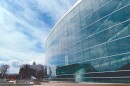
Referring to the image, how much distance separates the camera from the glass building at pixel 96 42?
77.6 ft

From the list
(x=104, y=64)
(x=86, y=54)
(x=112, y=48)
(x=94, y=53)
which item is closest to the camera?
(x=112, y=48)

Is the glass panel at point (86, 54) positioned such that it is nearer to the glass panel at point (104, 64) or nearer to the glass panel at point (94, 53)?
the glass panel at point (94, 53)

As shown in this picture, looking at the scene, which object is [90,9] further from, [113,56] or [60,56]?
[60,56]

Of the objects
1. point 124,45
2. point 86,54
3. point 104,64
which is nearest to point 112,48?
point 124,45

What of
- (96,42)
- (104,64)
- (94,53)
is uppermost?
(96,42)

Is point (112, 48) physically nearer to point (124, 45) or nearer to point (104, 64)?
point (124, 45)

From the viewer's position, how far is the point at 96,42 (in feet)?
95.6

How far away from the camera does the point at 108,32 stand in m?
26.4

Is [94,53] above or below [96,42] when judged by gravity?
below

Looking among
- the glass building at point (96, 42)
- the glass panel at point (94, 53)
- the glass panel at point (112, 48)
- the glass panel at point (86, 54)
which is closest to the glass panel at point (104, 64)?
the glass building at point (96, 42)

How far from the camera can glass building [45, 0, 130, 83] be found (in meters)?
23.6

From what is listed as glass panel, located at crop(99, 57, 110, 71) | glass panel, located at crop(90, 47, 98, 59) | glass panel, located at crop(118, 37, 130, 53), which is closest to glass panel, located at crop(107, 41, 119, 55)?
glass panel, located at crop(118, 37, 130, 53)

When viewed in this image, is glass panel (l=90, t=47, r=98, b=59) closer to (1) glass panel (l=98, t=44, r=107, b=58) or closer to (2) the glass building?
(2) the glass building

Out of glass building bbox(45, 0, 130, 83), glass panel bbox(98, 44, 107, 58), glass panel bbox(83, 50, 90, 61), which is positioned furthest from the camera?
glass panel bbox(83, 50, 90, 61)
